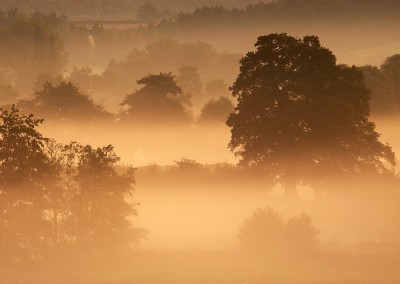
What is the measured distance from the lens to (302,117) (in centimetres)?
7650

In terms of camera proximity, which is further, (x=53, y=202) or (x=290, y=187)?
(x=290, y=187)

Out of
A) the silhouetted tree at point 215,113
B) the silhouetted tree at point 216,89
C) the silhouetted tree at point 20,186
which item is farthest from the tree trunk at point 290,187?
the silhouetted tree at point 216,89

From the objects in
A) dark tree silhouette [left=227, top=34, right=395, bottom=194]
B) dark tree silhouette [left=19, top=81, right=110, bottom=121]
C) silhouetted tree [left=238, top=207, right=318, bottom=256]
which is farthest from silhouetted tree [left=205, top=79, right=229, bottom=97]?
silhouetted tree [left=238, top=207, right=318, bottom=256]

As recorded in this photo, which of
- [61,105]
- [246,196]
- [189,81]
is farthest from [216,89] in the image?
[246,196]

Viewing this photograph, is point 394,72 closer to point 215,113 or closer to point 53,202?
point 215,113

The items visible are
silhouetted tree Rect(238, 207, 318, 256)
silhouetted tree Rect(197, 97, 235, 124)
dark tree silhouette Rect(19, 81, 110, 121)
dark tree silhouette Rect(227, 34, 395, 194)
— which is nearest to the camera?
silhouetted tree Rect(238, 207, 318, 256)

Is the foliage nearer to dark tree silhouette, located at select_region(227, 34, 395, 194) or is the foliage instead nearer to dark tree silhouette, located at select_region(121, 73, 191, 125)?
dark tree silhouette, located at select_region(227, 34, 395, 194)

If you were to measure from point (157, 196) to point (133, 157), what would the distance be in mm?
47566

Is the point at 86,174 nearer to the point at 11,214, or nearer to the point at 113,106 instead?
the point at 11,214

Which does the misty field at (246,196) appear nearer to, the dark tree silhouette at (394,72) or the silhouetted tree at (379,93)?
the silhouetted tree at (379,93)

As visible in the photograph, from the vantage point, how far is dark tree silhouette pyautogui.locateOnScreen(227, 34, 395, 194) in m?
76.3

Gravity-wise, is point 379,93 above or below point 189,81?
below

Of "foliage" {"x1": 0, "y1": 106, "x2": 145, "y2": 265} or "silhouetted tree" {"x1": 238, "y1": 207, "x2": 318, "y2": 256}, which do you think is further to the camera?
"silhouetted tree" {"x1": 238, "y1": 207, "x2": 318, "y2": 256}

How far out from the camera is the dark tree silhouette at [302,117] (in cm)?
7631
